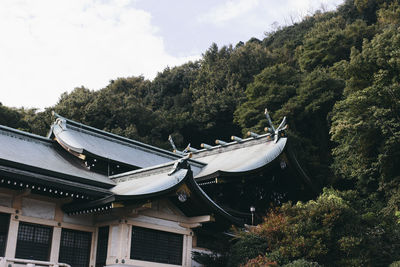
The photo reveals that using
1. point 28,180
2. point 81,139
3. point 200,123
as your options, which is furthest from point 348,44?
point 28,180

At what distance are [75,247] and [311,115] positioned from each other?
2548cm

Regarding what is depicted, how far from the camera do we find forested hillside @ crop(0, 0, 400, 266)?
14.9 metres

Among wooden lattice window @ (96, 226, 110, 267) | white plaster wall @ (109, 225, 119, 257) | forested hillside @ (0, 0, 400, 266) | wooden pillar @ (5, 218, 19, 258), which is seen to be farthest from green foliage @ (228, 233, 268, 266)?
wooden pillar @ (5, 218, 19, 258)

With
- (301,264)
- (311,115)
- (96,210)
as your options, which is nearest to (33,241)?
(96,210)

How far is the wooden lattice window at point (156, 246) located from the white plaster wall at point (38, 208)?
2.53 metres

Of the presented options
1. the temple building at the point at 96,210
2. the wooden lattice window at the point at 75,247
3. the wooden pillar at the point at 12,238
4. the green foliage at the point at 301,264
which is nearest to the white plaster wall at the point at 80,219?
the temple building at the point at 96,210

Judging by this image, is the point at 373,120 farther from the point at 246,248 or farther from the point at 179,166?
the point at 179,166

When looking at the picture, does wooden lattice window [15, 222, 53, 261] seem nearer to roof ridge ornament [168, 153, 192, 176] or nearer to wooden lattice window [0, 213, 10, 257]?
wooden lattice window [0, 213, 10, 257]

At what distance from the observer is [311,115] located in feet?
120

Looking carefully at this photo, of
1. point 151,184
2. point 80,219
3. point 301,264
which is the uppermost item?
point 151,184

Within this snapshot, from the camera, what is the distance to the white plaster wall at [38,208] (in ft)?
45.7

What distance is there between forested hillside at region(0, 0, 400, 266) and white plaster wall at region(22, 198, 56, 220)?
18.5ft

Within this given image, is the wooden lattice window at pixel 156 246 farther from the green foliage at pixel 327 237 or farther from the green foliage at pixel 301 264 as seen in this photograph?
the green foliage at pixel 301 264

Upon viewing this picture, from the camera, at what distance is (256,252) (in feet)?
48.5
